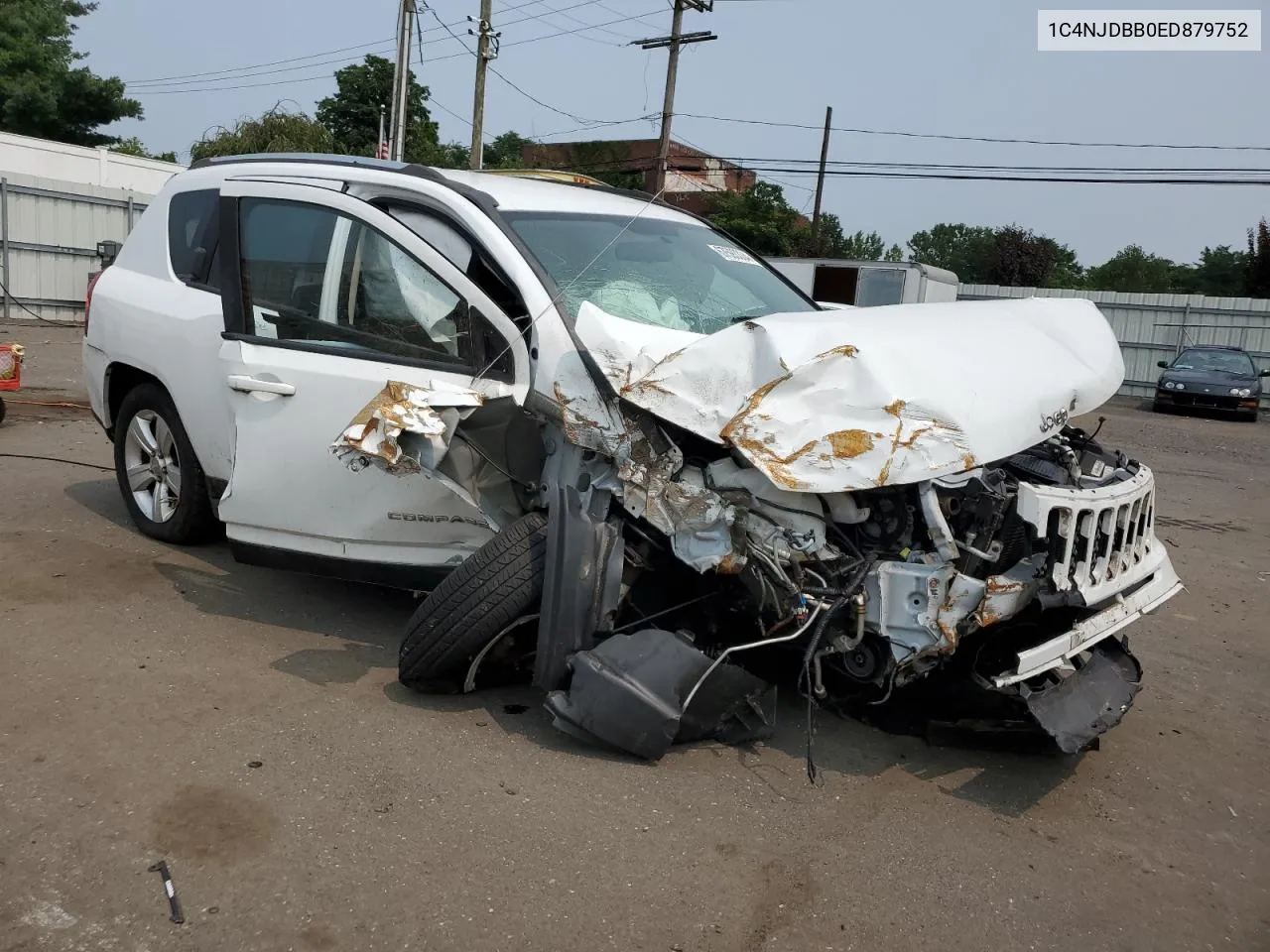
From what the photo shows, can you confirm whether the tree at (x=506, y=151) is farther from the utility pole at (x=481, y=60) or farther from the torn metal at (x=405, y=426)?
the torn metal at (x=405, y=426)

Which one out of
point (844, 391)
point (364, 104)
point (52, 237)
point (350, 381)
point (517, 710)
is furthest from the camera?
point (364, 104)

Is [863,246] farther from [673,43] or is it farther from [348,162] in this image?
[348,162]

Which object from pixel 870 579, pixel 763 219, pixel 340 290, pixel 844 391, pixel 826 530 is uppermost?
pixel 763 219

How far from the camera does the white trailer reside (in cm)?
1967

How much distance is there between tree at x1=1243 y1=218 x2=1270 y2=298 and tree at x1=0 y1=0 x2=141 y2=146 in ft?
131

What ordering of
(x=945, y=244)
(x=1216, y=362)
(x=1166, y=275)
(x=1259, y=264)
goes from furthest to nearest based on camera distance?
(x=945, y=244), (x=1166, y=275), (x=1259, y=264), (x=1216, y=362)

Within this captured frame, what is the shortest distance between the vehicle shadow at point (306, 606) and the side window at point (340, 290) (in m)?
1.24

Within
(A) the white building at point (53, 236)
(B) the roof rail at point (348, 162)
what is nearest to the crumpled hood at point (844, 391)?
(B) the roof rail at point (348, 162)

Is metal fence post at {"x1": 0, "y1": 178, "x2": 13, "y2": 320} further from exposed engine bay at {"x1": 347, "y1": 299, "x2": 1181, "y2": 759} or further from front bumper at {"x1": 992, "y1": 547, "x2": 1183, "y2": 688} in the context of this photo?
front bumper at {"x1": 992, "y1": 547, "x2": 1183, "y2": 688}

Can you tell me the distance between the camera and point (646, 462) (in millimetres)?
3688

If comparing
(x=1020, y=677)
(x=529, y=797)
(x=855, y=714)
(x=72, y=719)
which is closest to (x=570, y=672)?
(x=529, y=797)

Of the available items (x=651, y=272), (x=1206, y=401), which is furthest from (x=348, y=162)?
(x=1206, y=401)

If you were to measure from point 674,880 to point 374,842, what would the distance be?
856mm

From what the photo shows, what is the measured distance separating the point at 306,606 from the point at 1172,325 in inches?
962
